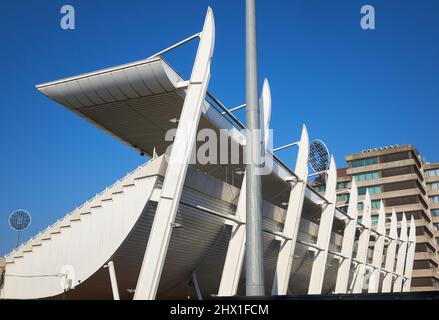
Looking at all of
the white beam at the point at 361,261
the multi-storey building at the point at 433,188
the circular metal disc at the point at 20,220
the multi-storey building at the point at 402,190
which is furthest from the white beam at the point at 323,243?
the multi-storey building at the point at 433,188

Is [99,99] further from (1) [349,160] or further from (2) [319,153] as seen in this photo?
(1) [349,160]

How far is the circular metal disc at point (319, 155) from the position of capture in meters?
53.5

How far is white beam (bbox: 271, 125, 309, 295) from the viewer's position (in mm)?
29734

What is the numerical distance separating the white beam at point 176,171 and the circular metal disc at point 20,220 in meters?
22.5

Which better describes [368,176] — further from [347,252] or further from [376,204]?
[347,252]

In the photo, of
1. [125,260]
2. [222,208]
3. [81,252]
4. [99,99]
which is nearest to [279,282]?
[222,208]

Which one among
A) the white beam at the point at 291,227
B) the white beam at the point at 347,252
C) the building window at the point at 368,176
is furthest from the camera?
the building window at the point at 368,176

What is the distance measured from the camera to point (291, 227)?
99.6 ft

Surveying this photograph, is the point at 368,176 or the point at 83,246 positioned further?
the point at 368,176

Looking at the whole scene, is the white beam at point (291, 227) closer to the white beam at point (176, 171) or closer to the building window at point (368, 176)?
the white beam at point (176, 171)

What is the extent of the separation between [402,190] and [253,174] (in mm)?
87695

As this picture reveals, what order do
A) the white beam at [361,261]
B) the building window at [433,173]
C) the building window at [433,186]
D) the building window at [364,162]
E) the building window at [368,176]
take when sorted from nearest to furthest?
1. the white beam at [361,261]
2. the building window at [368,176]
3. the building window at [364,162]
4. the building window at [433,186]
5. the building window at [433,173]

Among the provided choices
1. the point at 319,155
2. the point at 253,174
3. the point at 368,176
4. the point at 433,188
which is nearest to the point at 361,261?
the point at 319,155
